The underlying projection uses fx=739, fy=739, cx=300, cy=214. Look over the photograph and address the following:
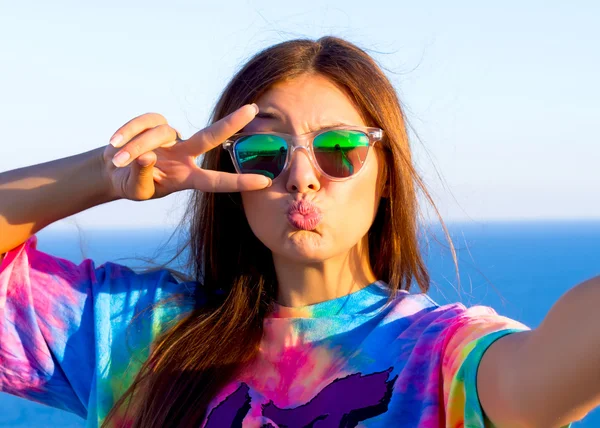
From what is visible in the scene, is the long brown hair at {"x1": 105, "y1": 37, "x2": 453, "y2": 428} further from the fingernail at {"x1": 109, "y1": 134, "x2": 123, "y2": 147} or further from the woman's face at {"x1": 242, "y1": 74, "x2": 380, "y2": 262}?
the fingernail at {"x1": 109, "y1": 134, "x2": 123, "y2": 147}

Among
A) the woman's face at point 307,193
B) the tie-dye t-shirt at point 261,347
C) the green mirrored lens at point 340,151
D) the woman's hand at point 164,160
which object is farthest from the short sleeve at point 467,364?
the woman's hand at point 164,160

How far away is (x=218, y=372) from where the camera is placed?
2.54 metres

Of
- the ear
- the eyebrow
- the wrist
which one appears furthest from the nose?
the wrist

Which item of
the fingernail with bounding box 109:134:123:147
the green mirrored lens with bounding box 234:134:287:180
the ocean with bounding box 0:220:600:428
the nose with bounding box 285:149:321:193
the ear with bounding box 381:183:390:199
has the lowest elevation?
the ocean with bounding box 0:220:600:428

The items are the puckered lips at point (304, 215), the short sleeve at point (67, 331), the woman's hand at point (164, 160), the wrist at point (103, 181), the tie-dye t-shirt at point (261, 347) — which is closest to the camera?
the tie-dye t-shirt at point (261, 347)

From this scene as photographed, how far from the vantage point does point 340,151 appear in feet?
8.16

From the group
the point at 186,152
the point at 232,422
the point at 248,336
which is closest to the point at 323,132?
the point at 186,152

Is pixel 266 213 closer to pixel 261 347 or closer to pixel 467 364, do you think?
pixel 261 347

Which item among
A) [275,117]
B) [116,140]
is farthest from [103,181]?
[275,117]

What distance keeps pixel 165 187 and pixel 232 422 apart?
0.83 m

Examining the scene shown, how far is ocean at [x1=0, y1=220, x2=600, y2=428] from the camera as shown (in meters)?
3.13

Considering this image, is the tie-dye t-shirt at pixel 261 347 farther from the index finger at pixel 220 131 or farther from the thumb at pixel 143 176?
the index finger at pixel 220 131

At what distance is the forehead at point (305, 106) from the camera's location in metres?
2.51

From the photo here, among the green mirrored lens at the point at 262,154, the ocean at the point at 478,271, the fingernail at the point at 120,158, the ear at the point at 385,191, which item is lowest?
the ocean at the point at 478,271
